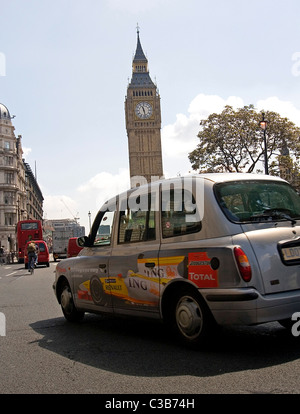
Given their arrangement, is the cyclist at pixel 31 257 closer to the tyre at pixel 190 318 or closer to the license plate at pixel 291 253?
the tyre at pixel 190 318

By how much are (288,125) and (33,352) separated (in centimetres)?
3437

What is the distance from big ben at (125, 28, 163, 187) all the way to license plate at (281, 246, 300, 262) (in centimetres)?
13115

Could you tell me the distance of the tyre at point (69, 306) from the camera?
24.6 feet

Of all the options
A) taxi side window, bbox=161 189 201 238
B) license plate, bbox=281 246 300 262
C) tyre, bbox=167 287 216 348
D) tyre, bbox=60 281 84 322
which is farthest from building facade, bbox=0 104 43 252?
license plate, bbox=281 246 300 262

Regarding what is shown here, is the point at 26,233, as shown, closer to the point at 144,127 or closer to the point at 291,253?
the point at 291,253

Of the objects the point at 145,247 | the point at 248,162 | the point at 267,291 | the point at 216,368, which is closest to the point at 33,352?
the point at 145,247

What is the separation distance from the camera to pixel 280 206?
5.45 metres

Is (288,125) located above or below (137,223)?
above

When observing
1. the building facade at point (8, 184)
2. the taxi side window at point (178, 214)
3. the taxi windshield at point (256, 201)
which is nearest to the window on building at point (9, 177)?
the building facade at point (8, 184)

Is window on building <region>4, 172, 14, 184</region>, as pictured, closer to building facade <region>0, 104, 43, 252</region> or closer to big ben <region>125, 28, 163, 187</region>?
building facade <region>0, 104, 43, 252</region>

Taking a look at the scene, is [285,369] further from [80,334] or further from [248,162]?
[248,162]

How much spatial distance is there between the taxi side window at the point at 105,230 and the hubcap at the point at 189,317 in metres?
1.73

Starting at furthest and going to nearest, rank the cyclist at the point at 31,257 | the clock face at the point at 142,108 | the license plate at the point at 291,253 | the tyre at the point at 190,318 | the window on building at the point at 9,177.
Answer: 1. the clock face at the point at 142,108
2. the window on building at the point at 9,177
3. the cyclist at the point at 31,257
4. the tyre at the point at 190,318
5. the license plate at the point at 291,253

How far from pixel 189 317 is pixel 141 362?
0.69 m
